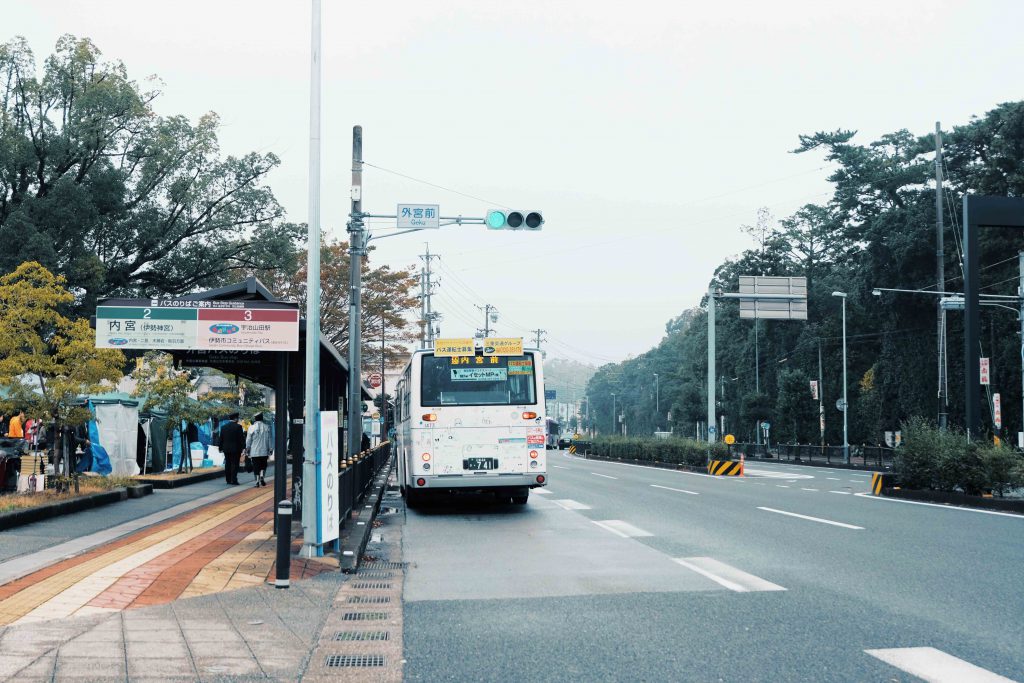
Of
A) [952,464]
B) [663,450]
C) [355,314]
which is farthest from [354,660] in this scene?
[663,450]

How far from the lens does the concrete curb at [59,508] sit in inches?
544

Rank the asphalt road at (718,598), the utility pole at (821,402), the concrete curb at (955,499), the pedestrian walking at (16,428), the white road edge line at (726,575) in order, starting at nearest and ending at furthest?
the asphalt road at (718,598) → the white road edge line at (726,575) → the concrete curb at (955,499) → the pedestrian walking at (16,428) → the utility pole at (821,402)

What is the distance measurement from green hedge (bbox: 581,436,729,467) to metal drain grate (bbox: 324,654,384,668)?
31541 millimetres

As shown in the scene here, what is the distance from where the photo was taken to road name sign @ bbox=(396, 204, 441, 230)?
19578mm

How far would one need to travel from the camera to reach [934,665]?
6.03 m

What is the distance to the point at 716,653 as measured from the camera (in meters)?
6.45

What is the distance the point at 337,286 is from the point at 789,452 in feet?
88.1

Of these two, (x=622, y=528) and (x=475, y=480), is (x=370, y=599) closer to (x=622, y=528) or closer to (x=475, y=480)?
(x=622, y=528)

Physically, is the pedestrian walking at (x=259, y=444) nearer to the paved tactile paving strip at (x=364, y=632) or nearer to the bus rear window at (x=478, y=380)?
the bus rear window at (x=478, y=380)

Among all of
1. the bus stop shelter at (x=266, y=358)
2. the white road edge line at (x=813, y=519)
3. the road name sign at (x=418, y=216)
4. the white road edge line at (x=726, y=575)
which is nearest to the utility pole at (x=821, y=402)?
the white road edge line at (x=813, y=519)

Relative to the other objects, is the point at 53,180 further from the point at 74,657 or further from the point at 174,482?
the point at 74,657

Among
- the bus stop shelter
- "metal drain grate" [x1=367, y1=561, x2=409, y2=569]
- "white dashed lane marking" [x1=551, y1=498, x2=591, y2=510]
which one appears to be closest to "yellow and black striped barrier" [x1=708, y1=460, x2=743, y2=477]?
"white dashed lane marking" [x1=551, y1=498, x2=591, y2=510]

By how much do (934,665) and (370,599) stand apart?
182 inches

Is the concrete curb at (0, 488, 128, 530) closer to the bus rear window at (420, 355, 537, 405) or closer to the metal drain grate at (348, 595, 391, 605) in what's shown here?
the bus rear window at (420, 355, 537, 405)
